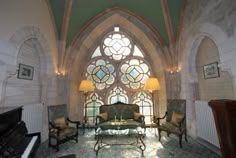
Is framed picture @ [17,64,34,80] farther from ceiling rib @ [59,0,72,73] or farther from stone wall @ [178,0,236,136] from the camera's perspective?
stone wall @ [178,0,236,136]

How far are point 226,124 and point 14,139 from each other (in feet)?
9.12

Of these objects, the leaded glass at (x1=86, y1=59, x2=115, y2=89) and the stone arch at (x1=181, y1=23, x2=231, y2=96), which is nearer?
the stone arch at (x1=181, y1=23, x2=231, y2=96)

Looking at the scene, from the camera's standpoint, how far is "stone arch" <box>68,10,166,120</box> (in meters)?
4.46

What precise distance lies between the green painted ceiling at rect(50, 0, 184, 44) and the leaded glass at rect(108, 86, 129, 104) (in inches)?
98.0

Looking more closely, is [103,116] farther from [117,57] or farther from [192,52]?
[192,52]

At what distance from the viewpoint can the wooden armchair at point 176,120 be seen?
300 centimetres

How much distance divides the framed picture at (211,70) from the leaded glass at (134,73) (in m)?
2.15

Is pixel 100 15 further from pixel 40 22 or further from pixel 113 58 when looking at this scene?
pixel 40 22

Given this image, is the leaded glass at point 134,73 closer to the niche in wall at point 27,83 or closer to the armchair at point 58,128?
the armchair at point 58,128

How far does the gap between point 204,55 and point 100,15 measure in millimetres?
3547

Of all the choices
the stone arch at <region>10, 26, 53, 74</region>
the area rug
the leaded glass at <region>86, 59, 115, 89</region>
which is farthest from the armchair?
the leaded glass at <region>86, 59, 115, 89</region>

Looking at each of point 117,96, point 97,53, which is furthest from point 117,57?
point 117,96

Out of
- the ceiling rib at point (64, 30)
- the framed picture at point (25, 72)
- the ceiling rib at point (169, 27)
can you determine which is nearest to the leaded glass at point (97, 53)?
the ceiling rib at point (64, 30)

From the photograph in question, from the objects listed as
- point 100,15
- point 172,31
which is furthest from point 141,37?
point 100,15
